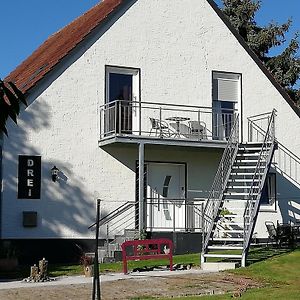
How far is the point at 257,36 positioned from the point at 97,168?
18315mm

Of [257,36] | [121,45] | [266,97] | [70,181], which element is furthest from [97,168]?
[257,36]

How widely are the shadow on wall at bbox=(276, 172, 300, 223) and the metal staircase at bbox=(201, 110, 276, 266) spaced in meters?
1.83

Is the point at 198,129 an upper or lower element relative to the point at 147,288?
upper

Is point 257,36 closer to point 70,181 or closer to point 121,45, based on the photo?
point 121,45

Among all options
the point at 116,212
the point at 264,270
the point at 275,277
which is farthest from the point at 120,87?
the point at 275,277

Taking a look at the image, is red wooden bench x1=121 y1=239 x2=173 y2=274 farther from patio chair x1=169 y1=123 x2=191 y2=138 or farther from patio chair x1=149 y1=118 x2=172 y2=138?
patio chair x1=169 y1=123 x2=191 y2=138

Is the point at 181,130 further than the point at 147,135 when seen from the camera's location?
Yes

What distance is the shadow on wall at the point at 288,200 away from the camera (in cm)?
2294

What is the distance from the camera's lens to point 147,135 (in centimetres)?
2028

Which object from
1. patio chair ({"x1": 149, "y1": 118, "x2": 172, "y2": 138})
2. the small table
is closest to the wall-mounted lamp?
patio chair ({"x1": 149, "y1": 118, "x2": 172, "y2": 138})

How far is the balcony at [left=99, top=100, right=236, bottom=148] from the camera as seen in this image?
771 inches

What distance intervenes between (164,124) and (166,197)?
7.90 ft

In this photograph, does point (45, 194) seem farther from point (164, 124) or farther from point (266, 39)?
point (266, 39)

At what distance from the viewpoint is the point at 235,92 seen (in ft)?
74.7
